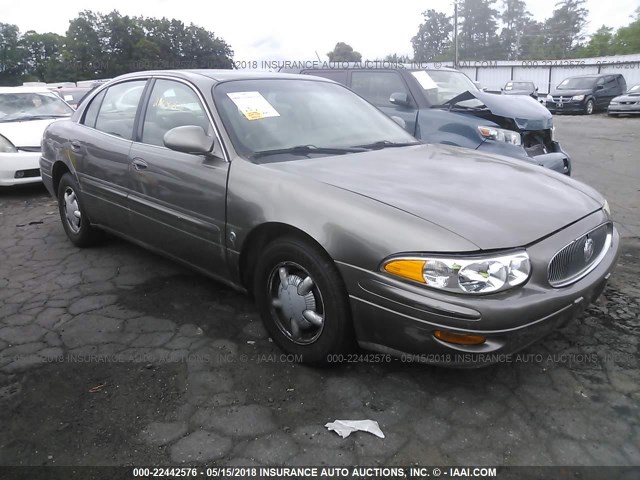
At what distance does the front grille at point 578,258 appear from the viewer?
238 centimetres

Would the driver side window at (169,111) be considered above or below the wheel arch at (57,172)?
above

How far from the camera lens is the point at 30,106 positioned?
805 centimetres

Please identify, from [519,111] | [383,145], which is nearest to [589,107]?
[519,111]

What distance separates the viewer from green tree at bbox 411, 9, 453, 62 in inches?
2975

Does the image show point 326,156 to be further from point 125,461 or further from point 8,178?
point 8,178

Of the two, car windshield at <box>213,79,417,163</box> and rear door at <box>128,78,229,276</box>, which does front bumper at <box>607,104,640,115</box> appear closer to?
car windshield at <box>213,79,417,163</box>

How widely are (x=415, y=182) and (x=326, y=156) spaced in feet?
2.00

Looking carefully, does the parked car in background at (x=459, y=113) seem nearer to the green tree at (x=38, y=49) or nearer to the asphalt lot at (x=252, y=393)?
the asphalt lot at (x=252, y=393)

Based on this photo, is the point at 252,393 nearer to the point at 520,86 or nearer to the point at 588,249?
the point at 588,249

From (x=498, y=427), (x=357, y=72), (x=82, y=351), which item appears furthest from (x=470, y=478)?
(x=357, y=72)

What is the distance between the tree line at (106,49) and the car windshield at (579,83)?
1589cm

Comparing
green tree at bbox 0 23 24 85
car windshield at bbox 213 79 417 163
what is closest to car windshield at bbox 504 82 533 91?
car windshield at bbox 213 79 417 163

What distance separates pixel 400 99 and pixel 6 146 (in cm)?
522

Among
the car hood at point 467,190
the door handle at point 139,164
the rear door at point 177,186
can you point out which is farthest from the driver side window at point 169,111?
the car hood at point 467,190
